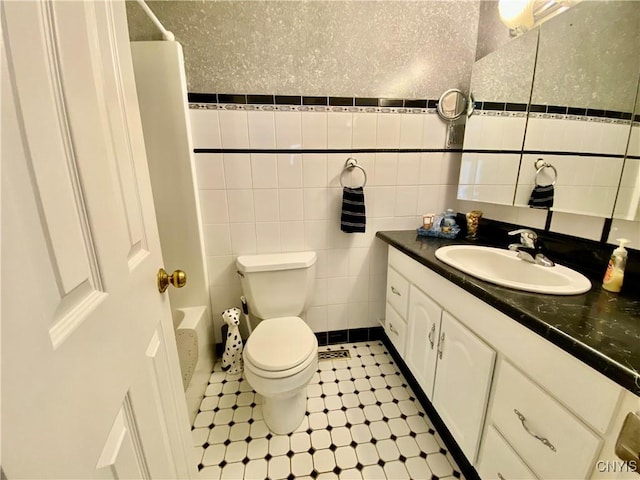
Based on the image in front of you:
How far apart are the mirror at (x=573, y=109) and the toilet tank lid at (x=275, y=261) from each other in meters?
1.09

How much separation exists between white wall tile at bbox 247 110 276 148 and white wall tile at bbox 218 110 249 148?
0.03 meters

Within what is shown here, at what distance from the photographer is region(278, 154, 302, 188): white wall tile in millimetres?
1555

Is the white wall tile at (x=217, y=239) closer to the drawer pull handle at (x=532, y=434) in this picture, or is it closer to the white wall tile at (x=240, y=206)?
the white wall tile at (x=240, y=206)

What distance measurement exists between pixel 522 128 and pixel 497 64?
39 centimetres

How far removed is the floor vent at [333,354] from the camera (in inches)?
70.9

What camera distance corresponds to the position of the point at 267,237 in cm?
165

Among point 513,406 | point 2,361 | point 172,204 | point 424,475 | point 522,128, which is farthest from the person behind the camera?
point 172,204

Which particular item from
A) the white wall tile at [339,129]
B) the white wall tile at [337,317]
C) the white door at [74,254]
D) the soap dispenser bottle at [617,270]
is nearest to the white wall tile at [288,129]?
the white wall tile at [339,129]

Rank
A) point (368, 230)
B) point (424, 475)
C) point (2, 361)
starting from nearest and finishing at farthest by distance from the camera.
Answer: point (2, 361), point (424, 475), point (368, 230)

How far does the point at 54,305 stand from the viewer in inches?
12.5

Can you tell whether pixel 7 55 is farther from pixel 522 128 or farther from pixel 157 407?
pixel 522 128

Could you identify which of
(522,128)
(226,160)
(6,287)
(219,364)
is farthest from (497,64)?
(219,364)

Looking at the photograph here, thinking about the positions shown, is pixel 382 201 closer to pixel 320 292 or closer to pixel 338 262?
pixel 338 262

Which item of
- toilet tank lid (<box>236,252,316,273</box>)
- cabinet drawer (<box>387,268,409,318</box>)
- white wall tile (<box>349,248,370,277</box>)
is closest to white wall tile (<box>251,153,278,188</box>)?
toilet tank lid (<box>236,252,316,273</box>)
